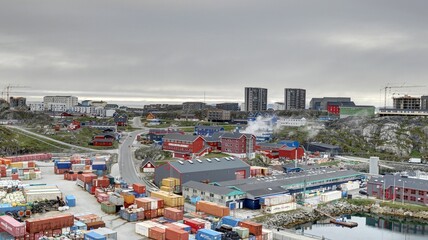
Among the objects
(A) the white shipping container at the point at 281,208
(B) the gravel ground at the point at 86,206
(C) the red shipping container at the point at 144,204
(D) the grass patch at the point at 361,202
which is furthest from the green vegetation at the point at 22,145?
(D) the grass patch at the point at 361,202

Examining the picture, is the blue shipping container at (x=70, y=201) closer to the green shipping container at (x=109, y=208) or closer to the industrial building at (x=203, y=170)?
the green shipping container at (x=109, y=208)

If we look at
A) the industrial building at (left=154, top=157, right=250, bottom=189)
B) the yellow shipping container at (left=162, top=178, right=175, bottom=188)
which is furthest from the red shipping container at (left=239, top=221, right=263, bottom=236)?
the industrial building at (left=154, top=157, right=250, bottom=189)

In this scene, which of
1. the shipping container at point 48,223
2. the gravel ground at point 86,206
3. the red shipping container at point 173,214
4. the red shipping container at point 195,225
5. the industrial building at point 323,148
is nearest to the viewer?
the shipping container at point 48,223

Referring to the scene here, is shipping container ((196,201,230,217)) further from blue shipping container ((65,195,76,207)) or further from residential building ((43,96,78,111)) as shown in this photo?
residential building ((43,96,78,111))

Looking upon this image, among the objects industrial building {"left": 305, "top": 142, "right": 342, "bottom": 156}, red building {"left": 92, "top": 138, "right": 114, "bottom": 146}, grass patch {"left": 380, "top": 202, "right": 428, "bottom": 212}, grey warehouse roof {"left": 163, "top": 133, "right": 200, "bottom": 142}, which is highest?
grey warehouse roof {"left": 163, "top": 133, "right": 200, "bottom": 142}

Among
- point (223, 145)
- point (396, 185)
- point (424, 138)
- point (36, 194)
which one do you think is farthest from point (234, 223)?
point (424, 138)

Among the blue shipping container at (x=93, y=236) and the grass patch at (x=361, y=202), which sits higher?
the blue shipping container at (x=93, y=236)

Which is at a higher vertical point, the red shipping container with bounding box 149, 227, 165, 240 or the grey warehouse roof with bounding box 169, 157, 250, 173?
the grey warehouse roof with bounding box 169, 157, 250, 173
